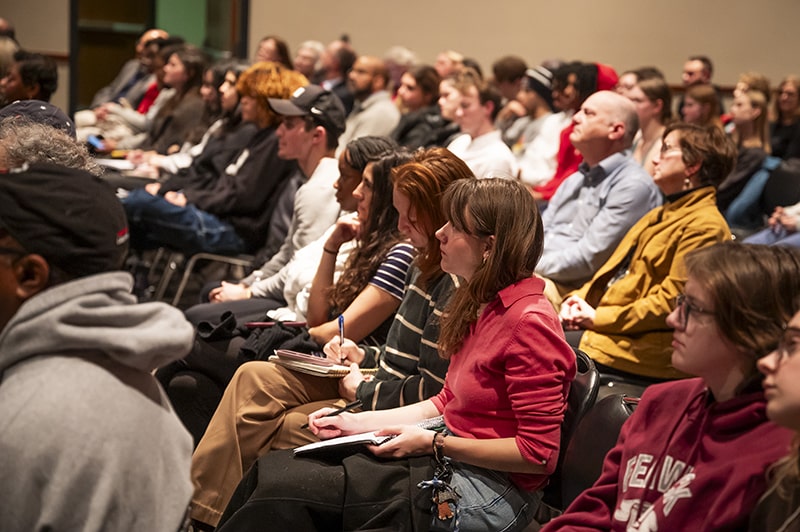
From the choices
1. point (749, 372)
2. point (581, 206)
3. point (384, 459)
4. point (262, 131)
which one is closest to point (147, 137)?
point (262, 131)

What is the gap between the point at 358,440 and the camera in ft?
7.37

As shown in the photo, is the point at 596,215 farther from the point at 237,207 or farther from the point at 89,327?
the point at 89,327

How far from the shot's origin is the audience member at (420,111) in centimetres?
668

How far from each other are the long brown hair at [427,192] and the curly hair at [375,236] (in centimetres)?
37

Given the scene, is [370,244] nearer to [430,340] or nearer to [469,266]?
[430,340]

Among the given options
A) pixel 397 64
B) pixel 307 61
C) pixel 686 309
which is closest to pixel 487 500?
pixel 686 309

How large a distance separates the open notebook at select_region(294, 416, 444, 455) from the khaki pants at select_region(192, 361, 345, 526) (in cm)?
30

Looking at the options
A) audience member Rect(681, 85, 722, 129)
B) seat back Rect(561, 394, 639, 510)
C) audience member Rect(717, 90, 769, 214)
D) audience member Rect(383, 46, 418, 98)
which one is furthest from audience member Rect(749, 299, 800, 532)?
audience member Rect(383, 46, 418, 98)

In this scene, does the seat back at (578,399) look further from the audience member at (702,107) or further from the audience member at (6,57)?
the audience member at (702,107)

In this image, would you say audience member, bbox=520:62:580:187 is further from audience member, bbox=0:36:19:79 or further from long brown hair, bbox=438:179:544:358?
long brown hair, bbox=438:179:544:358

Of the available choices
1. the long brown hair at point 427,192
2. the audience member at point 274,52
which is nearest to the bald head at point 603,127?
the long brown hair at point 427,192

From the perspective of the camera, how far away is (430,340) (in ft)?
8.33

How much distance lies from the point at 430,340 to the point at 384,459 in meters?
0.40

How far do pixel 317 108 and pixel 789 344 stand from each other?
3002mm
